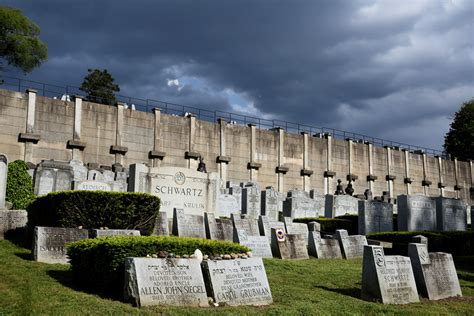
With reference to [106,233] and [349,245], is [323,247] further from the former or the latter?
[106,233]

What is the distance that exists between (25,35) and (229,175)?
2309 cm

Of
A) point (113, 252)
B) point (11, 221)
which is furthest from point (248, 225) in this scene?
point (113, 252)

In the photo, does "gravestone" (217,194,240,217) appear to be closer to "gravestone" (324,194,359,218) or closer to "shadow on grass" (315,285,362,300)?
"gravestone" (324,194,359,218)

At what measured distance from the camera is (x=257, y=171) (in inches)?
1757

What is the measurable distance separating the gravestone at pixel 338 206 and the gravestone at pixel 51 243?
65.1 feet

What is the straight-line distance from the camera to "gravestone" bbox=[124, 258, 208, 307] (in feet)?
24.6

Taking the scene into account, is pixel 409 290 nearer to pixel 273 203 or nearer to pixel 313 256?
pixel 313 256

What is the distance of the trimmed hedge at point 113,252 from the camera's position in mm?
8324

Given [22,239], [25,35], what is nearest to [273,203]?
[22,239]

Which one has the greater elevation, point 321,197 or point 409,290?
point 321,197

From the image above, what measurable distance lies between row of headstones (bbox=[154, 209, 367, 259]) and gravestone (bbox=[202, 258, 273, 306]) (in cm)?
548

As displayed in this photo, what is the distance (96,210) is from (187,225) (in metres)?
3.36

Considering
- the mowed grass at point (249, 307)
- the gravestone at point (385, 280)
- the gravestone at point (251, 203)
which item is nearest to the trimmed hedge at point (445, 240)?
the mowed grass at point (249, 307)

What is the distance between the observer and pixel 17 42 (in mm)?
46594
